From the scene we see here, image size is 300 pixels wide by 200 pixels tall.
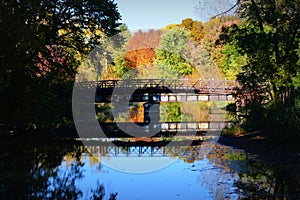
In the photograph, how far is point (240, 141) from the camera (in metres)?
24.7

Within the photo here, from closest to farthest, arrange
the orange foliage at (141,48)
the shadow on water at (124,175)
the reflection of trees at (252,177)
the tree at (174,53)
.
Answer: the reflection of trees at (252,177) < the shadow on water at (124,175) < the tree at (174,53) < the orange foliage at (141,48)

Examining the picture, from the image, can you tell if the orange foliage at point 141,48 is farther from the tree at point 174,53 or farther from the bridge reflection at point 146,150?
the bridge reflection at point 146,150

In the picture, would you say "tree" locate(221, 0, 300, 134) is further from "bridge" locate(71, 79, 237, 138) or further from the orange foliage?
the orange foliage

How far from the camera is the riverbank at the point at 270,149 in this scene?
16.2 m

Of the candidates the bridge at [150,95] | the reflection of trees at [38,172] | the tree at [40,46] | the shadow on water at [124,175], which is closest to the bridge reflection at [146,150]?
the shadow on water at [124,175]

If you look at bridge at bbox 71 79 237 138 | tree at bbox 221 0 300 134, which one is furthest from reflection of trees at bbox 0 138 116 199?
bridge at bbox 71 79 237 138

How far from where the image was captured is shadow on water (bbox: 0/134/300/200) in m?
12.6

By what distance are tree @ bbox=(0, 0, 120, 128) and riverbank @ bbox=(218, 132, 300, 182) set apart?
33.5ft

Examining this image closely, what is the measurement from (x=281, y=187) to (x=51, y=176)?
7780 millimetres

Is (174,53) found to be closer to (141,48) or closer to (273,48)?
(141,48)

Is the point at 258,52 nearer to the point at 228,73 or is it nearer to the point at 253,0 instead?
the point at 253,0

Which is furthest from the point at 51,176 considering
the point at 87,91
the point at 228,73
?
the point at 228,73

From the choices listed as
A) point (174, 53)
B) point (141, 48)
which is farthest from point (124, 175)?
point (141, 48)

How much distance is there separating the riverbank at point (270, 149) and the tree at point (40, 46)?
1021cm
